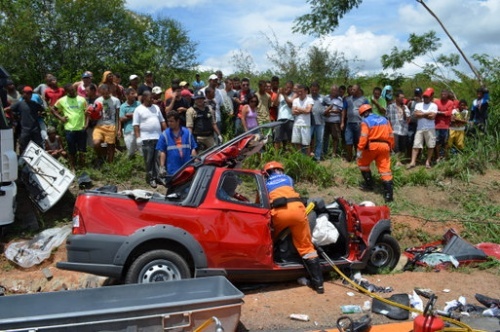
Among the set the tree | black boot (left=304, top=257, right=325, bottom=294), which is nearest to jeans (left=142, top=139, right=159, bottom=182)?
black boot (left=304, top=257, right=325, bottom=294)

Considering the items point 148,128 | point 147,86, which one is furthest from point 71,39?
point 148,128

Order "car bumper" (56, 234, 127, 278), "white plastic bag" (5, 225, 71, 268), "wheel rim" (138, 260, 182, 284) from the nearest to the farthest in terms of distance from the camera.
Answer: "car bumper" (56, 234, 127, 278)
"wheel rim" (138, 260, 182, 284)
"white plastic bag" (5, 225, 71, 268)

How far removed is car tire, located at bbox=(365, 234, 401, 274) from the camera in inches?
308

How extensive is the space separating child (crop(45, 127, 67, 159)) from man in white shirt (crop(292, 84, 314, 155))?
192 inches

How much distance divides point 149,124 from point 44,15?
700 inches

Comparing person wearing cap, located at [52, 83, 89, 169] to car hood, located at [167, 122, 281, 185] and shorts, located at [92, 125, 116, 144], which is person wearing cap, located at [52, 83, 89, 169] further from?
car hood, located at [167, 122, 281, 185]

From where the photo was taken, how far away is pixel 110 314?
4754mm

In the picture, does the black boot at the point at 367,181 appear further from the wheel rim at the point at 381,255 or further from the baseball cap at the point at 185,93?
the baseball cap at the point at 185,93

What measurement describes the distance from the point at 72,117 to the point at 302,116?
15.6 feet

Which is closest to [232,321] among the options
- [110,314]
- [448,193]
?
[110,314]

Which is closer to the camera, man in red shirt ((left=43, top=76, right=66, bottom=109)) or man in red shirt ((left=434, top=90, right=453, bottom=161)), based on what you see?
man in red shirt ((left=43, top=76, right=66, bottom=109))

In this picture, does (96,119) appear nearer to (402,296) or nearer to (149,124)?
(149,124)

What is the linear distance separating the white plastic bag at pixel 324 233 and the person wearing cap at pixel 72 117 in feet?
17.3

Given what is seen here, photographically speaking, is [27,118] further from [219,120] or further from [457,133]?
[457,133]
